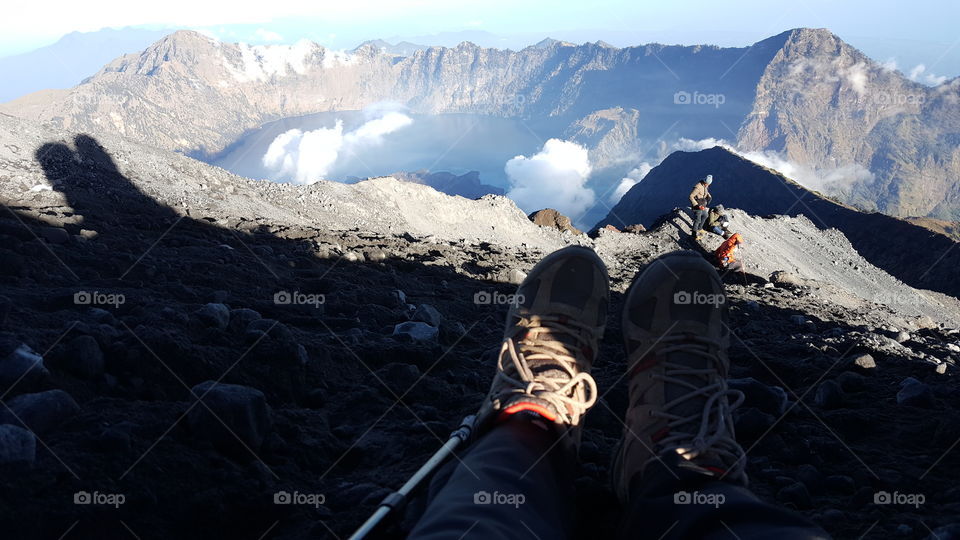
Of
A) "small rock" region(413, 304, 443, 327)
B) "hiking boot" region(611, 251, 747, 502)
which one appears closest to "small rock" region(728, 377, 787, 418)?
"hiking boot" region(611, 251, 747, 502)

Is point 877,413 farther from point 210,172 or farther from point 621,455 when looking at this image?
point 210,172

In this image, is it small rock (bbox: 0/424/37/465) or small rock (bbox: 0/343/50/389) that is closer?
small rock (bbox: 0/424/37/465)

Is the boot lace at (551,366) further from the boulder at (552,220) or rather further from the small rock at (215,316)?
the boulder at (552,220)

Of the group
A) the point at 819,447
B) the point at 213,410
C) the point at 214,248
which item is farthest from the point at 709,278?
the point at 214,248

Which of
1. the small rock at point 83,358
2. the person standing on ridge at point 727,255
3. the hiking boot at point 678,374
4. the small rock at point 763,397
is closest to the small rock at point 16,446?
the small rock at point 83,358

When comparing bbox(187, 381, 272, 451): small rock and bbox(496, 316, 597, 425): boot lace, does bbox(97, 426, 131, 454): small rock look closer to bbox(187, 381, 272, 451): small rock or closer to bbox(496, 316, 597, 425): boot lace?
bbox(187, 381, 272, 451): small rock

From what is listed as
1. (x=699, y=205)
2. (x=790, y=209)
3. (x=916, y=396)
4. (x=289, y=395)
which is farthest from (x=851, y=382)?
(x=790, y=209)
